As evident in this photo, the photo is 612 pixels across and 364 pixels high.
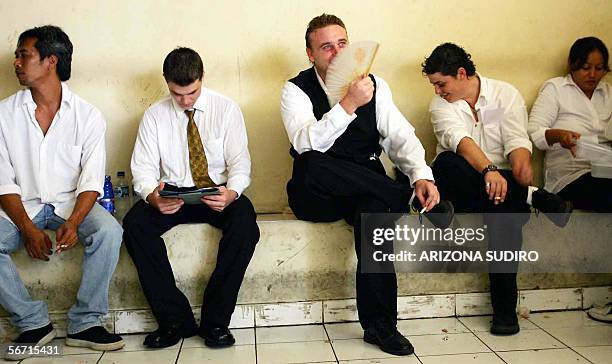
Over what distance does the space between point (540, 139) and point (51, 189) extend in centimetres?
234

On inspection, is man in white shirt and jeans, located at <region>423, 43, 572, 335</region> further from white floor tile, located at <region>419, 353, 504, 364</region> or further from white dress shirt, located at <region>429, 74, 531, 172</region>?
white floor tile, located at <region>419, 353, 504, 364</region>

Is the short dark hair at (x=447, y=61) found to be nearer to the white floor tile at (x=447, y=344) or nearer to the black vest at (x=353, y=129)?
the black vest at (x=353, y=129)

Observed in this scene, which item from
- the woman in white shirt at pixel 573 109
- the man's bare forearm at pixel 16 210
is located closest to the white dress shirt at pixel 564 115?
the woman in white shirt at pixel 573 109

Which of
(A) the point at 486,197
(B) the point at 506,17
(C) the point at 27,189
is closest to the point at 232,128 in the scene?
(C) the point at 27,189

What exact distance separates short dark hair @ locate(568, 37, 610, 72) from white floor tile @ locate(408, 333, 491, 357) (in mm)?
1573

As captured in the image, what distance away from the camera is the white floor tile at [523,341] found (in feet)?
8.34

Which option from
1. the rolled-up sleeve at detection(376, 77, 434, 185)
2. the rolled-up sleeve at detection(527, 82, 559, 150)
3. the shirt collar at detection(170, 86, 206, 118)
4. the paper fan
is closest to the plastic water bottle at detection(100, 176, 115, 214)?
the shirt collar at detection(170, 86, 206, 118)

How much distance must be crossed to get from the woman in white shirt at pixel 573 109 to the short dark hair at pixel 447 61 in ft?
1.77

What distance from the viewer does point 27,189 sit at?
275 cm

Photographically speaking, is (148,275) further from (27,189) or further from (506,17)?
(506,17)

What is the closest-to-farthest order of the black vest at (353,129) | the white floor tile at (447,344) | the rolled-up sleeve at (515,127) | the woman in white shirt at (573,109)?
1. the white floor tile at (447,344)
2. the black vest at (353,129)
3. the rolled-up sleeve at (515,127)
4. the woman in white shirt at (573,109)

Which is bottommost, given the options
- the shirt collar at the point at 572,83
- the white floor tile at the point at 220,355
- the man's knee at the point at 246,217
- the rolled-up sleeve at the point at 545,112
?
the white floor tile at the point at 220,355

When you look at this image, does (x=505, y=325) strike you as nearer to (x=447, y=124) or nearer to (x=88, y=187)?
(x=447, y=124)

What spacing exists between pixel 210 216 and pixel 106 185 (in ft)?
2.18
